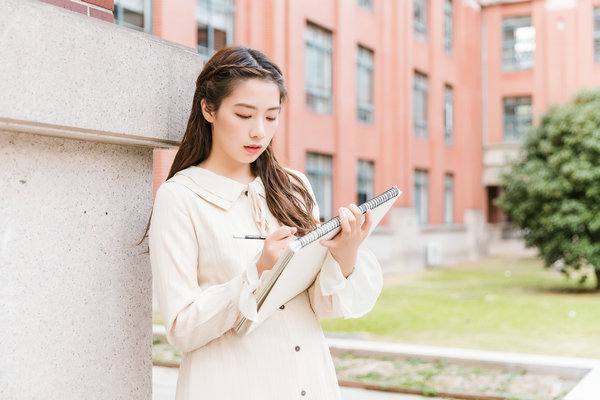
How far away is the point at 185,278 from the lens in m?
1.82

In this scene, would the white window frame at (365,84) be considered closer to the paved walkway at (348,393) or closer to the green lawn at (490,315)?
the green lawn at (490,315)

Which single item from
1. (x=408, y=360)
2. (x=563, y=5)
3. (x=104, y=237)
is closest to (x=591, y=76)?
(x=563, y=5)

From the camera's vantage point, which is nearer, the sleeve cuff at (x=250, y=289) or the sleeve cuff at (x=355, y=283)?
the sleeve cuff at (x=250, y=289)

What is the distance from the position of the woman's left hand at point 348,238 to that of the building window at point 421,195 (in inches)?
866

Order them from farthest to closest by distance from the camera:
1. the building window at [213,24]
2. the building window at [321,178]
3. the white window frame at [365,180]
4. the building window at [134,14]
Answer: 1. the white window frame at [365,180]
2. the building window at [321,178]
3. the building window at [213,24]
4. the building window at [134,14]

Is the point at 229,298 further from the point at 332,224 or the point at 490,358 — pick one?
the point at 490,358

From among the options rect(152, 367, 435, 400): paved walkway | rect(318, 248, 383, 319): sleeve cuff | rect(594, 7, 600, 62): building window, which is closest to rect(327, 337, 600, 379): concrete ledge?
rect(152, 367, 435, 400): paved walkway

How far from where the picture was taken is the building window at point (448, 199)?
26594mm

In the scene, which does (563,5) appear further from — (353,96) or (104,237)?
(104,237)

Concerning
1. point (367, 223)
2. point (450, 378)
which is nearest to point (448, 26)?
point (450, 378)

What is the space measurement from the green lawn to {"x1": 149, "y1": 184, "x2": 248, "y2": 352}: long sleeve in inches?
300

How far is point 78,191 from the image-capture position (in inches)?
75.3

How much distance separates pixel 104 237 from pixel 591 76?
27.9 meters

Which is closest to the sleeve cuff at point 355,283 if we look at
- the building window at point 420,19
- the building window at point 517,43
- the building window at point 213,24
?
the building window at point 213,24
